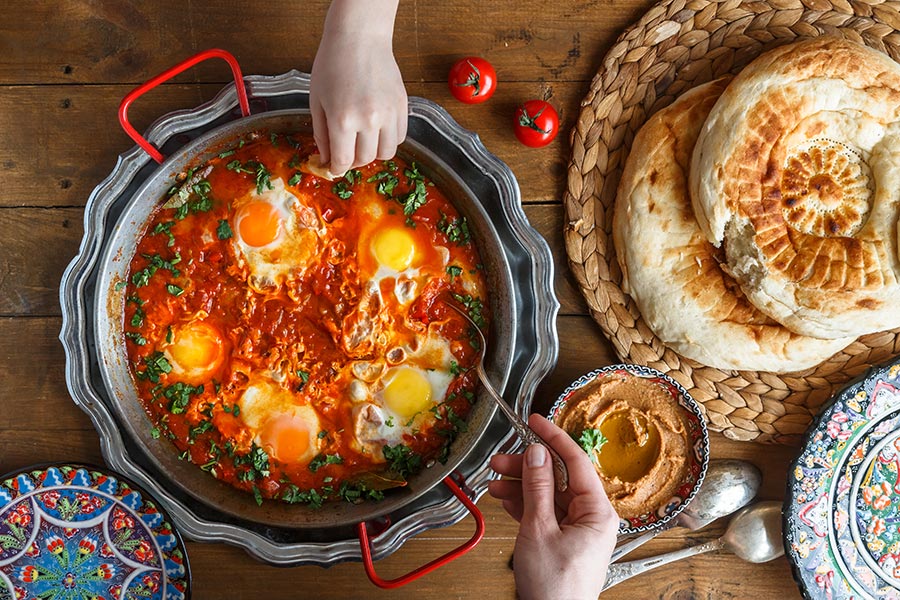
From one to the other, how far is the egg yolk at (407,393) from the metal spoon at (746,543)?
125 centimetres

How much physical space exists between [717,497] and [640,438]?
51 centimetres

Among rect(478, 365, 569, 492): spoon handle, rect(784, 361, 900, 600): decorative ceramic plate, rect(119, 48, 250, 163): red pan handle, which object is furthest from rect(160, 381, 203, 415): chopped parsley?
rect(784, 361, 900, 600): decorative ceramic plate

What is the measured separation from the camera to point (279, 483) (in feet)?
10.7

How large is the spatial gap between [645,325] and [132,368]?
7.81 feet

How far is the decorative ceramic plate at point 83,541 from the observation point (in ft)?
10.7

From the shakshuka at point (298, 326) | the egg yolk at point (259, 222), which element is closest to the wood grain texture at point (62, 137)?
the shakshuka at point (298, 326)

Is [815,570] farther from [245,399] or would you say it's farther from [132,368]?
[132,368]

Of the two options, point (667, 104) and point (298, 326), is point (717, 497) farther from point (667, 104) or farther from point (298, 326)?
point (298, 326)

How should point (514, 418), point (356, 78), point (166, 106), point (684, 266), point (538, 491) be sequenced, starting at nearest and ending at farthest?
point (356, 78)
point (538, 491)
point (514, 418)
point (684, 266)
point (166, 106)

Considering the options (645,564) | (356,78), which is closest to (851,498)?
(645,564)

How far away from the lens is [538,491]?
2.59m

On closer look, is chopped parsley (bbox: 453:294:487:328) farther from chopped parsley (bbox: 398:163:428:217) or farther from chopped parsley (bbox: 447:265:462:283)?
chopped parsley (bbox: 398:163:428:217)

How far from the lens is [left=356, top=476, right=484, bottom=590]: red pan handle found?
2.92m

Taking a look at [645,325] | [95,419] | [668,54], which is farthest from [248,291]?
[668,54]
